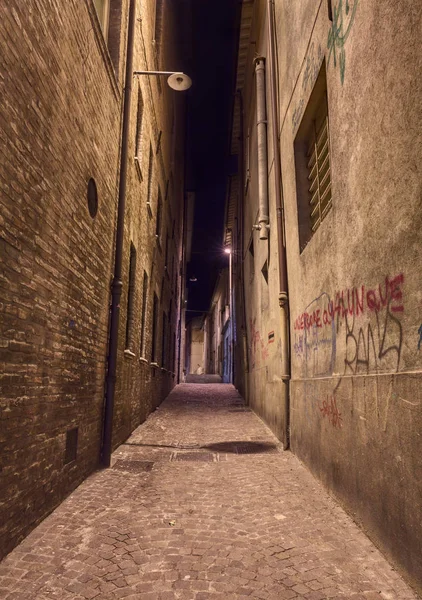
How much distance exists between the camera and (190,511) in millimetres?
4344

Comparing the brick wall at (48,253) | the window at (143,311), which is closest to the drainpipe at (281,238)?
the brick wall at (48,253)

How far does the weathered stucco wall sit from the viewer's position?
2963 mm

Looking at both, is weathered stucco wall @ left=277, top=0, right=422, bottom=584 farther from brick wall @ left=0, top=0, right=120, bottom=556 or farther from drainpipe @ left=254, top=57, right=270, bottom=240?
drainpipe @ left=254, top=57, right=270, bottom=240

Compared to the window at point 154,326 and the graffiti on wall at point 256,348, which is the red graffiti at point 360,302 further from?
the window at point 154,326

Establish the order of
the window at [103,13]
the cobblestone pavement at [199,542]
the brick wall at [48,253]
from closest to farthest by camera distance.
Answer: the cobblestone pavement at [199,542]
the brick wall at [48,253]
the window at [103,13]

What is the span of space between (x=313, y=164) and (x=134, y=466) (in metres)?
5.15

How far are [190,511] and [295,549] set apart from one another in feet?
4.08

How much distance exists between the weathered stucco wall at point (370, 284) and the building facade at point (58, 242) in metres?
2.89

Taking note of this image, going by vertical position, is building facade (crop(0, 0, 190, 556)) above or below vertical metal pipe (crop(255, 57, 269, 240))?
below

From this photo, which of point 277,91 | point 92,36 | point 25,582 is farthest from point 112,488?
point 277,91

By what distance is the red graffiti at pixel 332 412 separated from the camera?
14.6 ft

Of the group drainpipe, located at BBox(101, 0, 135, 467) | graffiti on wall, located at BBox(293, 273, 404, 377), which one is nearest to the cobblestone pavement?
drainpipe, located at BBox(101, 0, 135, 467)

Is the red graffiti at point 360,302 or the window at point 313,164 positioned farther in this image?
the window at point 313,164

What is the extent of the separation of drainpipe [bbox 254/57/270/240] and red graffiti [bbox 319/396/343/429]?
4801mm
